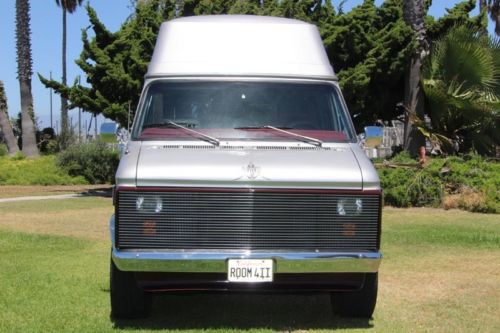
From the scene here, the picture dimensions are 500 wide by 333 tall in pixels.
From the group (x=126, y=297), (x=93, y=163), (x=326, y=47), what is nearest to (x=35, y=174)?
(x=93, y=163)

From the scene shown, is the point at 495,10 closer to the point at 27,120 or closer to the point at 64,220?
the point at 27,120

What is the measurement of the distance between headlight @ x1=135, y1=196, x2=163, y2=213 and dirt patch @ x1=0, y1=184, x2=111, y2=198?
49.0ft

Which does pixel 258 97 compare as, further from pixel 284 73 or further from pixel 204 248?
pixel 204 248

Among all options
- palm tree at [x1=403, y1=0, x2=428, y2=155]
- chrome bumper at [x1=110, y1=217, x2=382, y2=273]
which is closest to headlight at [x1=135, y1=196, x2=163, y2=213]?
chrome bumper at [x1=110, y1=217, x2=382, y2=273]

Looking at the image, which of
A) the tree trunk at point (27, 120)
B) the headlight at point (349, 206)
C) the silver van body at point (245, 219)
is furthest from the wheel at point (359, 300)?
the tree trunk at point (27, 120)

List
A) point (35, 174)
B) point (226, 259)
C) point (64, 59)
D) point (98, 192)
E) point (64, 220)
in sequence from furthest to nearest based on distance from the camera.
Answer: point (64, 59) → point (35, 174) → point (98, 192) → point (64, 220) → point (226, 259)

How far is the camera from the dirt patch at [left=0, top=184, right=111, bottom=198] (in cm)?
1993

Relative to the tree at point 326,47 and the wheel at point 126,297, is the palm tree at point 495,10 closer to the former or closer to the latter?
the tree at point 326,47

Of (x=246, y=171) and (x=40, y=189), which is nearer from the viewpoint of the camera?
(x=246, y=171)

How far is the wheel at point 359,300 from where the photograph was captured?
5.98 meters

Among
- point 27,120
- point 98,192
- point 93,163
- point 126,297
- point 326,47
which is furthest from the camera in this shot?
point 27,120

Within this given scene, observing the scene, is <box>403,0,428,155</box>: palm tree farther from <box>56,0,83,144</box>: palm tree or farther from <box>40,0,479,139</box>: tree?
<box>56,0,83,144</box>: palm tree

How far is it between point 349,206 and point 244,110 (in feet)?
5.51

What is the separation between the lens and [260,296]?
7133 millimetres
